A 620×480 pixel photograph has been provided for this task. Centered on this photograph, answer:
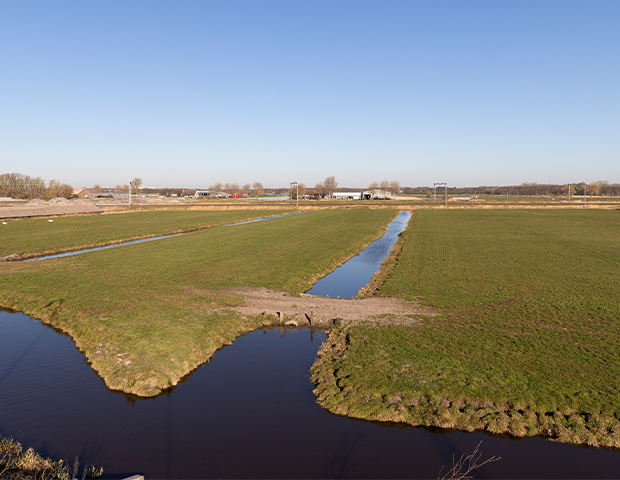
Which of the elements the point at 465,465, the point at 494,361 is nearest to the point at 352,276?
the point at 494,361

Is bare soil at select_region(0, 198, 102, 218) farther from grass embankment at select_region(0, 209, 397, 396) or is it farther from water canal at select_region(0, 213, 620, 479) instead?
water canal at select_region(0, 213, 620, 479)

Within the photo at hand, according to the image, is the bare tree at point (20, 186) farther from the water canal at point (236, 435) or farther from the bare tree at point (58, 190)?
the water canal at point (236, 435)

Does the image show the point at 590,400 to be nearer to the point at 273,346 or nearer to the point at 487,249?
the point at 273,346

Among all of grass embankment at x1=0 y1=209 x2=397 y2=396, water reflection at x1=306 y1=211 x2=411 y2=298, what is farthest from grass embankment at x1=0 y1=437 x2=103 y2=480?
water reflection at x1=306 y1=211 x2=411 y2=298

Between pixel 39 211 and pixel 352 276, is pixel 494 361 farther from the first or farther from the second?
pixel 39 211

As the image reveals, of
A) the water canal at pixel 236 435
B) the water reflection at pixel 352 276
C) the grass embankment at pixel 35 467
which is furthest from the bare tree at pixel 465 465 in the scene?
the water reflection at pixel 352 276

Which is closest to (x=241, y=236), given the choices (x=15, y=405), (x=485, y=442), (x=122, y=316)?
(x=122, y=316)
